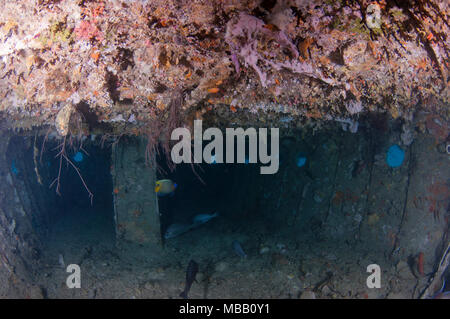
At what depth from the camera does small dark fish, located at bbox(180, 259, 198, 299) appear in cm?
366

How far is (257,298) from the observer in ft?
11.3

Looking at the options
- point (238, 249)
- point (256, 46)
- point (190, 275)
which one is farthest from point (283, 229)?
point (256, 46)

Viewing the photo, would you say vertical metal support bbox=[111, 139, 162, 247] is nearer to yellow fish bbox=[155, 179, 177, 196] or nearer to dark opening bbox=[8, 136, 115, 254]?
yellow fish bbox=[155, 179, 177, 196]

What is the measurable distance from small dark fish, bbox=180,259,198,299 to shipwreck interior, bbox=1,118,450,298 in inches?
5.1

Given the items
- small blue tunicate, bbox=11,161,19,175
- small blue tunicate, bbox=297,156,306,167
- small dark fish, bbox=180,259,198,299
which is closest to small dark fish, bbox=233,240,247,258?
small dark fish, bbox=180,259,198,299

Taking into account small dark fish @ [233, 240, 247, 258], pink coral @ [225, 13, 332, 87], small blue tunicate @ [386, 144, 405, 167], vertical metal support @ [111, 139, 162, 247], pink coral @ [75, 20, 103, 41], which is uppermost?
pink coral @ [75, 20, 103, 41]

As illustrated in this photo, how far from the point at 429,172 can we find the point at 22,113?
601 centimetres

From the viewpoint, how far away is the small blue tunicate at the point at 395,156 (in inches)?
151

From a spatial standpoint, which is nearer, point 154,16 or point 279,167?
point 154,16

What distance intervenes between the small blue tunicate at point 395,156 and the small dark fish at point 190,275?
3739 millimetres
